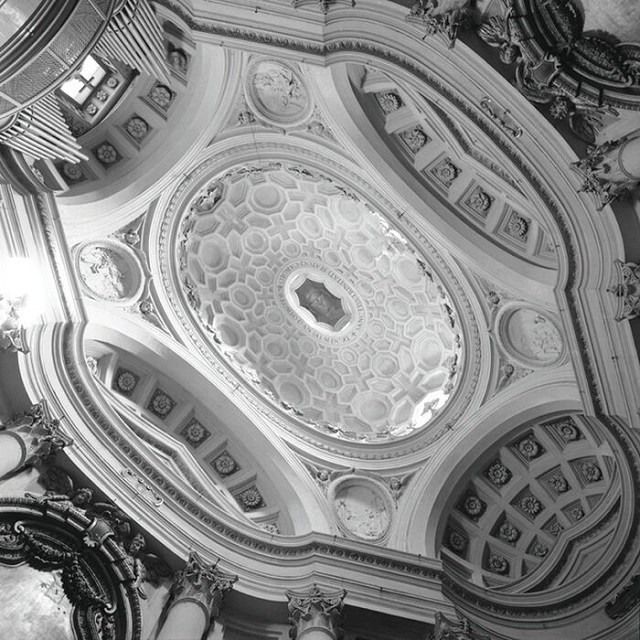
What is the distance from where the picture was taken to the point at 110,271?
1605 cm

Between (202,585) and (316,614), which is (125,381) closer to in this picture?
(202,585)

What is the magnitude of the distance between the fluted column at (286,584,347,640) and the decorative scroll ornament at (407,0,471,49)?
925 cm

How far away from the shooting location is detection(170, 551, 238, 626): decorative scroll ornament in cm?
1230

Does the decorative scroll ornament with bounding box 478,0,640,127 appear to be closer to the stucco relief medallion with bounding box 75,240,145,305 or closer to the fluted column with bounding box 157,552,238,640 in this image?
the stucco relief medallion with bounding box 75,240,145,305

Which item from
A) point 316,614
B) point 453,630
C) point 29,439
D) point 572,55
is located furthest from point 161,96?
point 453,630

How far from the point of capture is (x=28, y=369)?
12.8 meters

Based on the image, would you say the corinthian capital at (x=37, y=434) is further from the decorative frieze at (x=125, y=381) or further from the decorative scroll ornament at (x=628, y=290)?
the decorative scroll ornament at (x=628, y=290)

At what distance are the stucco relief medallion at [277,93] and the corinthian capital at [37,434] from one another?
7623mm

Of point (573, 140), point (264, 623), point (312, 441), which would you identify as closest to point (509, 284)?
point (573, 140)

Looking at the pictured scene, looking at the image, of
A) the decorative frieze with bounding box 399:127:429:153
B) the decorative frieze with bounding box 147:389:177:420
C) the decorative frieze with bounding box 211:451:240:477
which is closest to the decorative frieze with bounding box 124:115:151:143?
the decorative frieze with bounding box 399:127:429:153

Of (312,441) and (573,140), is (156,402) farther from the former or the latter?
(573,140)

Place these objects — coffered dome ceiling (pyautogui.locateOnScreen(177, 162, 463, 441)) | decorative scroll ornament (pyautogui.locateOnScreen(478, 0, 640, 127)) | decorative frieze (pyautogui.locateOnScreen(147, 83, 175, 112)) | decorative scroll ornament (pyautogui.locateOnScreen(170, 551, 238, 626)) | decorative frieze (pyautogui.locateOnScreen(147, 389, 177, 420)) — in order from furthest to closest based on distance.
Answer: coffered dome ceiling (pyautogui.locateOnScreen(177, 162, 463, 441)) → decorative frieze (pyautogui.locateOnScreen(147, 389, 177, 420)) → decorative frieze (pyautogui.locateOnScreen(147, 83, 175, 112)) → decorative scroll ornament (pyautogui.locateOnScreen(170, 551, 238, 626)) → decorative scroll ornament (pyautogui.locateOnScreen(478, 0, 640, 127))

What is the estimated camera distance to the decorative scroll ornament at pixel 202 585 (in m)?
12.3

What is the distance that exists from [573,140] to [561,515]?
28.2ft
